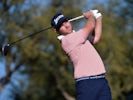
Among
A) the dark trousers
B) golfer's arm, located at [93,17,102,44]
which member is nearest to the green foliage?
golfer's arm, located at [93,17,102,44]

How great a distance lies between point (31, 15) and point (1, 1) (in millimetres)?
1983

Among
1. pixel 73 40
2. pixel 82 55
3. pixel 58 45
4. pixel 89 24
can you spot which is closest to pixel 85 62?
pixel 82 55

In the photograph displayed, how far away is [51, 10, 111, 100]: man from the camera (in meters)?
4.27

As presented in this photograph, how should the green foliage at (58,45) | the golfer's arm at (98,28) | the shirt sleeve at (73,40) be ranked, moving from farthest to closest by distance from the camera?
the green foliage at (58,45), the golfer's arm at (98,28), the shirt sleeve at (73,40)

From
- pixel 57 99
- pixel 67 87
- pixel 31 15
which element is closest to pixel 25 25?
pixel 31 15

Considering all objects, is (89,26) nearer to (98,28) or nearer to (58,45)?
(98,28)

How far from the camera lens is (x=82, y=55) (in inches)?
171

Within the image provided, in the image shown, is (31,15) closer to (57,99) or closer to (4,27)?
(4,27)

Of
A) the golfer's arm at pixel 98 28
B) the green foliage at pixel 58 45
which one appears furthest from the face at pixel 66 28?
the green foliage at pixel 58 45

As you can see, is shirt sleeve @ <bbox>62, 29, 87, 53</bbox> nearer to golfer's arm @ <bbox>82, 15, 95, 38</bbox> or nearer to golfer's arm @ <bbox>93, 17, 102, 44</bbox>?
golfer's arm @ <bbox>82, 15, 95, 38</bbox>

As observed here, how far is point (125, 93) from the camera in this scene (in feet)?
85.8

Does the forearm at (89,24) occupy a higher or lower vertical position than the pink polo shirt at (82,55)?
higher

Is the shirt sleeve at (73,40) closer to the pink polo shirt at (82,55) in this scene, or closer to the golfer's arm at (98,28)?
the pink polo shirt at (82,55)

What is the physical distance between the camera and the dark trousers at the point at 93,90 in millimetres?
4258
